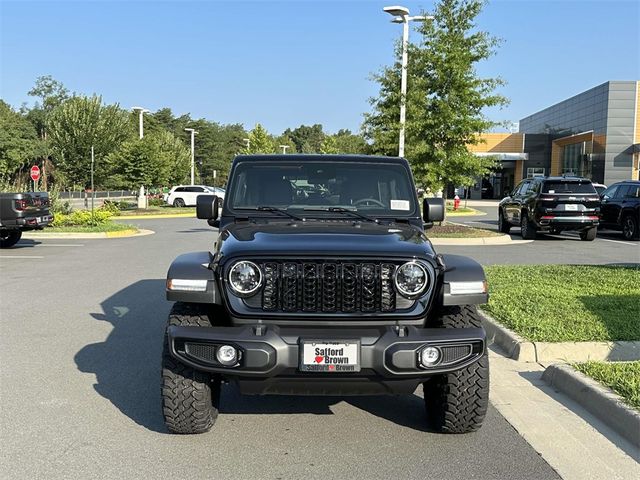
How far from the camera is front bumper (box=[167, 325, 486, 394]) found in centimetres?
367

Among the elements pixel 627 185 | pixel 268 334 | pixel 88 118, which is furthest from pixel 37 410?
pixel 88 118

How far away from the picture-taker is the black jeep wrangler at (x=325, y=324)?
3691mm

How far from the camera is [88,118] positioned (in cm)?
3953

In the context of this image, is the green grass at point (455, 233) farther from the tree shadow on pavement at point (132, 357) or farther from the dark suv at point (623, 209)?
the tree shadow on pavement at point (132, 357)

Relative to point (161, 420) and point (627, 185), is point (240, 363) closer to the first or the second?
point (161, 420)

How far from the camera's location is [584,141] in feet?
161

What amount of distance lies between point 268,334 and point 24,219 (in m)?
13.8

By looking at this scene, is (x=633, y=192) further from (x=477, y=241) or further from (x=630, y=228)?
(x=477, y=241)

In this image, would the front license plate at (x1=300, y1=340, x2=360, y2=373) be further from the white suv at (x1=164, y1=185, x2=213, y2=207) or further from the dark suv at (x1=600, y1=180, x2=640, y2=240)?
the white suv at (x1=164, y1=185, x2=213, y2=207)

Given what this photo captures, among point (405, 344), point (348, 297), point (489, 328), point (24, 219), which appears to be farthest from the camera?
point (24, 219)

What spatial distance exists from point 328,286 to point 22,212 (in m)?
13.7

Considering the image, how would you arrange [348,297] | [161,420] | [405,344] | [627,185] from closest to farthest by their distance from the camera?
[405,344]
[348,297]
[161,420]
[627,185]

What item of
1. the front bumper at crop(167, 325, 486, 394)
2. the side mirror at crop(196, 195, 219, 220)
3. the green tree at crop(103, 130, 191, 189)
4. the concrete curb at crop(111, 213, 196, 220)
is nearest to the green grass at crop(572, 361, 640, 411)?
the front bumper at crop(167, 325, 486, 394)

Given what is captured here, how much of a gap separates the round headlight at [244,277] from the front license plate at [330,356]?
51 centimetres
